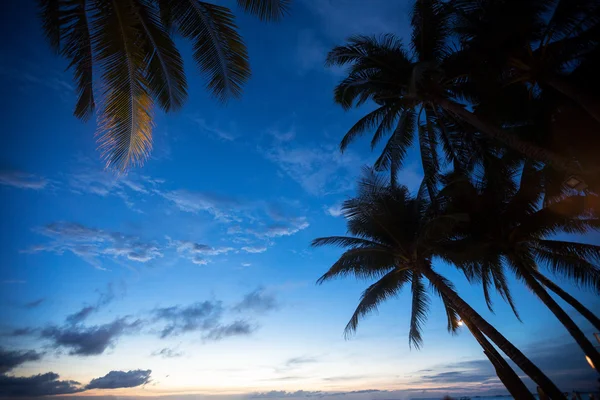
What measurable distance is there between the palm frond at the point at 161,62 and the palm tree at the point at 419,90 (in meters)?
5.82

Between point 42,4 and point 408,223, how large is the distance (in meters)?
12.5

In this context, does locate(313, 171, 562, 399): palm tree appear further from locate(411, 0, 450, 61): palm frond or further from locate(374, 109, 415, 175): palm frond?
locate(411, 0, 450, 61): palm frond

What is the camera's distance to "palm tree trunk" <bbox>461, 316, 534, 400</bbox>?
28.0ft

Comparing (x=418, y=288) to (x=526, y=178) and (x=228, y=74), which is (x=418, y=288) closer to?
(x=526, y=178)

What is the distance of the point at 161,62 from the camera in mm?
5398

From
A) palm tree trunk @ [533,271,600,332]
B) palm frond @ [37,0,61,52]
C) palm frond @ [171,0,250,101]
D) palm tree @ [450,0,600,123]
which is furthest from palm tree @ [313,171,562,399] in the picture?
palm frond @ [37,0,61,52]

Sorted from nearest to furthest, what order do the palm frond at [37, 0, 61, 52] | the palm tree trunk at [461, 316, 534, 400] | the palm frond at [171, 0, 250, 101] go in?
the palm frond at [37, 0, 61, 52], the palm frond at [171, 0, 250, 101], the palm tree trunk at [461, 316, 534, 400]

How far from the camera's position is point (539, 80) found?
7.12 m

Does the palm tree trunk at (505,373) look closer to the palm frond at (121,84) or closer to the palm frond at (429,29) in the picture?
the palm frond at (429,29)

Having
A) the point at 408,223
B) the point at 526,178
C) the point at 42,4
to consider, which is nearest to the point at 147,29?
the point at 42,4

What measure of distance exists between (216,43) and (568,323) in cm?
1393

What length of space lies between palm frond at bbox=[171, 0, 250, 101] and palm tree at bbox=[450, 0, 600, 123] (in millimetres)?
6294

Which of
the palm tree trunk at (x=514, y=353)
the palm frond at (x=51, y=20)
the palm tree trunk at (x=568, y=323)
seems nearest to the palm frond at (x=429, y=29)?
the palm tree trunk at (x=514, y=353)

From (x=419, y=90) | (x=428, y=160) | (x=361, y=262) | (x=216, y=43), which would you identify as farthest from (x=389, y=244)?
(x=216, y=43)
